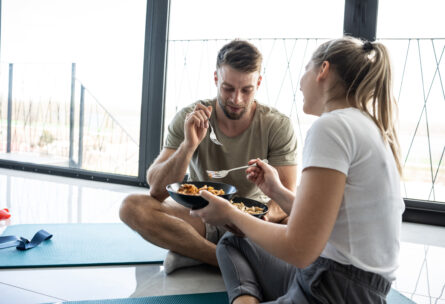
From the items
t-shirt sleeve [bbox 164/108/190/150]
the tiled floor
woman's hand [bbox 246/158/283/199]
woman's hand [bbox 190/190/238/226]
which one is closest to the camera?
woman's hand [bbox 190/190/238/226]

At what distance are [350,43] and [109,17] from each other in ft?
11.2

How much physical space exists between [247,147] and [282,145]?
0.18 m

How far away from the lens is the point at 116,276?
1.87 meters

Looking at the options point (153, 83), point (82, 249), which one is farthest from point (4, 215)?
point (153, 83)

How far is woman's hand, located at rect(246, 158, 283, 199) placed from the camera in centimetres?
154

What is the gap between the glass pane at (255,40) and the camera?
3.55m

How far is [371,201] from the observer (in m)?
1.05

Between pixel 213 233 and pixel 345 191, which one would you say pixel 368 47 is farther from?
pixel 213 233

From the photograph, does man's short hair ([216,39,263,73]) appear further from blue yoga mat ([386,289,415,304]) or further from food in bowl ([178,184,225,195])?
blue yoga mat ([386,289,415,304])

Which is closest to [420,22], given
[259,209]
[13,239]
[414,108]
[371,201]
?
[414,108]

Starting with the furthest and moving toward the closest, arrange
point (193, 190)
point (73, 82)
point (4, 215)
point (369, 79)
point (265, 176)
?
1. point (73, 82)
2. point (4, 215)
3. point (193, 190)
4. point (265, 176)
5. point (369, 79)

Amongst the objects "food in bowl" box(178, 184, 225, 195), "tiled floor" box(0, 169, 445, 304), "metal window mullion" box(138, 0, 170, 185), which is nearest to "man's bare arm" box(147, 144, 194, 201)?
"food in bowl" box(178, 184, 225, 195)

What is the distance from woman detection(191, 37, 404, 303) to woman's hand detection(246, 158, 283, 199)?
33 centimetres

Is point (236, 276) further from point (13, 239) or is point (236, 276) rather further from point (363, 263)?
point (13, 239)
